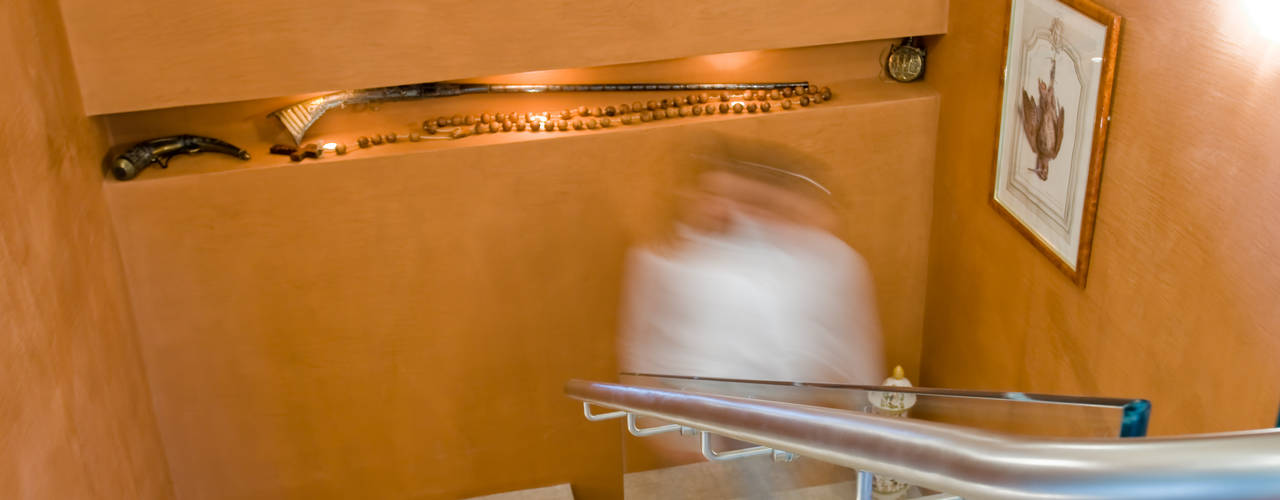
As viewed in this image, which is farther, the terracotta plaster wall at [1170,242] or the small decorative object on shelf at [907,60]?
the small decorative object on shelf at [907,60]

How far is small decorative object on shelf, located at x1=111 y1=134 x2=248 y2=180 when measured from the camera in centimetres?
399

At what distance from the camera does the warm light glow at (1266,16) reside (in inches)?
92.0

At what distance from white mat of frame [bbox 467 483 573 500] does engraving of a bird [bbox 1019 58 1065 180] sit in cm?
250

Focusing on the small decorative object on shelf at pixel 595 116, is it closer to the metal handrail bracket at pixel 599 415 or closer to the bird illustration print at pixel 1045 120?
the bird illustration print at pixel 1045 120

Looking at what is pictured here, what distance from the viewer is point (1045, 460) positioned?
1.84 feet

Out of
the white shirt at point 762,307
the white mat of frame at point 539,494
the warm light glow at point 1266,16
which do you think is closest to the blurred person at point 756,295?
the white shirt at point 762,307

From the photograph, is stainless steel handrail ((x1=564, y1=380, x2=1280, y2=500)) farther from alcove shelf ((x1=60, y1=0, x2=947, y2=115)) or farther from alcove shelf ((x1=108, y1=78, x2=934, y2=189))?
alcove shelf ((x1=108, y1=78, x2=934, y2=189))

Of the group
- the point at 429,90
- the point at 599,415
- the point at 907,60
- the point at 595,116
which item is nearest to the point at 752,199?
the point at 599,415

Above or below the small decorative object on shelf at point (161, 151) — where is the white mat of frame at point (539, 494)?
below

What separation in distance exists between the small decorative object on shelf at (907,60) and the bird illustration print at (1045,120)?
0.97m

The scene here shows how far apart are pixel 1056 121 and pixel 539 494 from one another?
108 inches

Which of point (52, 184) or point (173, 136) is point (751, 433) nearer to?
point (52, 184)

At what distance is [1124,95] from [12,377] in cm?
318

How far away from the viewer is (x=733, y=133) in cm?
432
